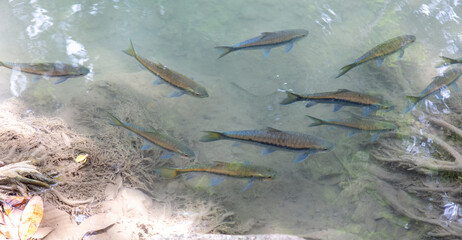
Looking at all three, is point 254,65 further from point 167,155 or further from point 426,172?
point 426,172

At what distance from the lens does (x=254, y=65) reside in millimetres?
6543

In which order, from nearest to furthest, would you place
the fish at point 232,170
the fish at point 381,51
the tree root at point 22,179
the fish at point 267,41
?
the tree root at point 22,179, the fish at point 232,170, the fish at point 381,51, the fish at point 267,41

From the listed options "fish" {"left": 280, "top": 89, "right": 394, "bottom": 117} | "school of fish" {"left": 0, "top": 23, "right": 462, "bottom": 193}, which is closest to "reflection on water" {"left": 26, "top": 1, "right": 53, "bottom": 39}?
"school of fish" {"left": 0, "top": 23, "right": 462, "bottom": 193}

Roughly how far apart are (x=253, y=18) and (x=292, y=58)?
2186 mm

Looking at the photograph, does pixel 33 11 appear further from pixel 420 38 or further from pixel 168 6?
pixel 420 38

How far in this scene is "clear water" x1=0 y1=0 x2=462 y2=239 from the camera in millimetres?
3906

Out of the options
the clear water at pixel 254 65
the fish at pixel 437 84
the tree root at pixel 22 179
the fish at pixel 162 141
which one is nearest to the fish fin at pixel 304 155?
the clear water at pixel 254 65

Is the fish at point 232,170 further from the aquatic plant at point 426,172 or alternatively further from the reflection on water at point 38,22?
the reflection on water at point 38,22

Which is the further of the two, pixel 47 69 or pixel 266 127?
pixel 47 69

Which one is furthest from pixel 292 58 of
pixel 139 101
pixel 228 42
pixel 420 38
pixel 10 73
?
pixel 10 73

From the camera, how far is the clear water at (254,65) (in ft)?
12.8

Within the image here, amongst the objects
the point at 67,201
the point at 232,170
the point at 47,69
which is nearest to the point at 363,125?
the point at 232,170

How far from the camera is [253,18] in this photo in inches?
312

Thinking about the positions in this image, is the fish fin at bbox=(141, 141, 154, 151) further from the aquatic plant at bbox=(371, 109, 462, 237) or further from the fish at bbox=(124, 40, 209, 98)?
the aquatic plant at bbox=(371, 109, 462, 237)
